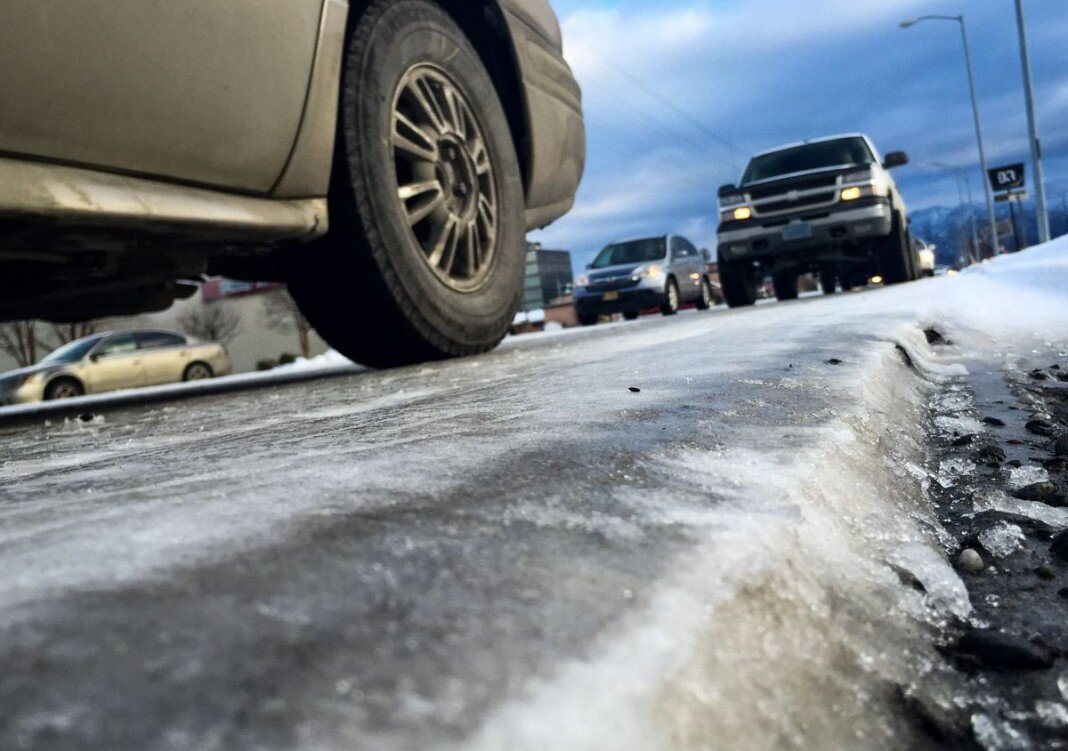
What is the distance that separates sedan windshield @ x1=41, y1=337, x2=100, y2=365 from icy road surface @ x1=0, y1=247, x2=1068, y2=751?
1509 cm

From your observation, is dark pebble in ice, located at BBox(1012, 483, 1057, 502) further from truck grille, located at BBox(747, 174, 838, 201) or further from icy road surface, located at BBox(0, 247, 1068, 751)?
truck grille, located at BBox(747, 174, 838, 201)

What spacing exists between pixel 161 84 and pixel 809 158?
8.45 m

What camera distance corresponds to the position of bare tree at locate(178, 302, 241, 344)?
3334 centimetres

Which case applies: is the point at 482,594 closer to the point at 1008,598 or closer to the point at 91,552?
the point at 91,552

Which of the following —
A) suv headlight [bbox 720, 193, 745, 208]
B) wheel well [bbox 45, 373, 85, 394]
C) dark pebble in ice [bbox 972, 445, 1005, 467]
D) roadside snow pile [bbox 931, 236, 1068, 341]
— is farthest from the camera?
wheel well [bbox 45, 373, 85, 394]

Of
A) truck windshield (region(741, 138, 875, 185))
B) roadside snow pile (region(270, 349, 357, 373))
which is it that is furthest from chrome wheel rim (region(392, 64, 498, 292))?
truck windshield (region(741, 138, 875, 185))

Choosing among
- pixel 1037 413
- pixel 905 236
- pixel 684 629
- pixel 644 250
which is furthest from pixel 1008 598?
pixel 644 250

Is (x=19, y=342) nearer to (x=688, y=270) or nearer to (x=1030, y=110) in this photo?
(x=688, y=270)

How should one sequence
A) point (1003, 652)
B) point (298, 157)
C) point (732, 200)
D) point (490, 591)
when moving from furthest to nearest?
point (732, 200)
point (298, 157)
point (1003, 652)
point (490, 591)

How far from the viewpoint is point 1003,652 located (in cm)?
64

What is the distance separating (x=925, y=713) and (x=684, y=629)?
0.19 m

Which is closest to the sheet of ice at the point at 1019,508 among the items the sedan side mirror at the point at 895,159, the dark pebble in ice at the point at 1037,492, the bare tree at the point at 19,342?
the dark pebble in ice at the point at 1037,492

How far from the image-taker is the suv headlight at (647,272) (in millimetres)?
12914

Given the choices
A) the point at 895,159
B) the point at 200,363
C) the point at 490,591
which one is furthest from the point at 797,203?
the point at 200,363
